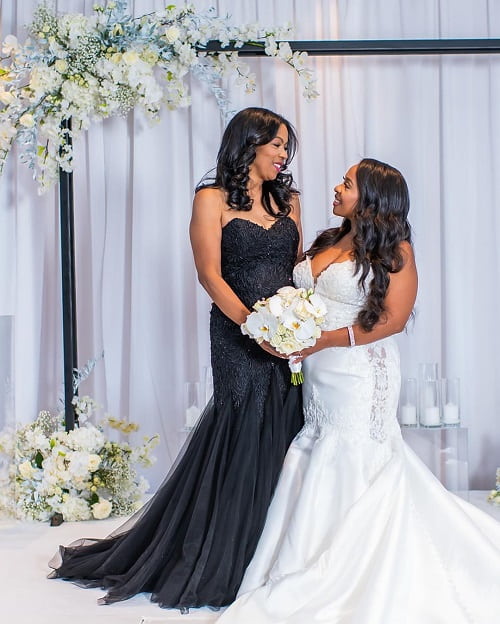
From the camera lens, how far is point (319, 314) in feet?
9.25

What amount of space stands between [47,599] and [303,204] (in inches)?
102

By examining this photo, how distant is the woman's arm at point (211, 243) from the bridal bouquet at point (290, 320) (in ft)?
0.92

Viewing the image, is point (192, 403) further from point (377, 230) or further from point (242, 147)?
point (377, 230)

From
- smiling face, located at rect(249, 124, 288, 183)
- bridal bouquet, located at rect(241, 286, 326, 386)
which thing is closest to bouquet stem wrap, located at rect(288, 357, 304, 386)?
bridal bouquet, located at rect(241, 286, 326, 386)

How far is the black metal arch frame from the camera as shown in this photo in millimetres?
4238

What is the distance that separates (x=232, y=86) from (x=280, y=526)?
266 centimetres

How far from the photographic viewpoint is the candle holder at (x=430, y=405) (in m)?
4.45

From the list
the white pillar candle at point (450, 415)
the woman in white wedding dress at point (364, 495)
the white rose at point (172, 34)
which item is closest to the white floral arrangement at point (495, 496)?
the white pillar candle at point (450, 415)

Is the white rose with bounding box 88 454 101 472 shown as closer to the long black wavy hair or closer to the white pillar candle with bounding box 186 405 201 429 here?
the white pillar candle with bounding box 186 405 201 429

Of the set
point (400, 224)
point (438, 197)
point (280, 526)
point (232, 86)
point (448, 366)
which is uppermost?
point (232, 86)

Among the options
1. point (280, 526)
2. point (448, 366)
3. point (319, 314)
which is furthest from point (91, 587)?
point (448, 366)

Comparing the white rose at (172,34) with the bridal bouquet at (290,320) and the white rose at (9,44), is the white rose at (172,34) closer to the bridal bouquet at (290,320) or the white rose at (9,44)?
the white rose at (9,44)

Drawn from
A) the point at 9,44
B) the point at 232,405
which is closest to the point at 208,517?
the point at 232,405

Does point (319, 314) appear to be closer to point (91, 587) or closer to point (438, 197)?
point (91, 587)
